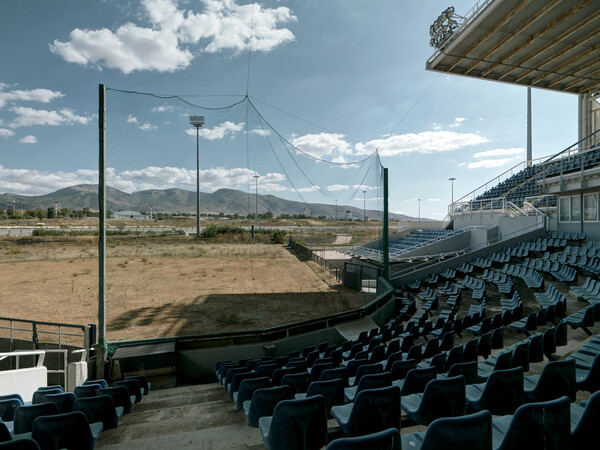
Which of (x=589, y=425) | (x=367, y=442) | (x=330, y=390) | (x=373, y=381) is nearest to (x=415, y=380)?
(x=373, y=381)

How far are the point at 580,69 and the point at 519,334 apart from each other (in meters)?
24.0

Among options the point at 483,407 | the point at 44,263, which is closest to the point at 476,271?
the point at 483,407

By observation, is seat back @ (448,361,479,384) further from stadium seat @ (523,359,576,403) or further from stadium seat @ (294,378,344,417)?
stadium seat @ (294,378,344,417)

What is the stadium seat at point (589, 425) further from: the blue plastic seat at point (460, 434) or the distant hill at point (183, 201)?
the distant hill at point (183, 201)

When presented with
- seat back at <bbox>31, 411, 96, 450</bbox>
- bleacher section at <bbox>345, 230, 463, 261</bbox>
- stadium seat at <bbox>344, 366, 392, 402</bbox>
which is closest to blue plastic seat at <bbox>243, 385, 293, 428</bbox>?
stadium seat at <bbox>344, 366, 392, 402</bbox>

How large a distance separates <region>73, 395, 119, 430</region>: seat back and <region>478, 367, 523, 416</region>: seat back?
148 inches

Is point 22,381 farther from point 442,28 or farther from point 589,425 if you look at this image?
point 442,28

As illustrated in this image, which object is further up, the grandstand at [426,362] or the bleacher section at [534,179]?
the bleacher section at [534,179]

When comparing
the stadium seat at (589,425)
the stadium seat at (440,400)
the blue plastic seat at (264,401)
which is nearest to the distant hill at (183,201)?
the blue plastic seat at (264,401)

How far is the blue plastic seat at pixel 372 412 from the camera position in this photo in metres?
2.39

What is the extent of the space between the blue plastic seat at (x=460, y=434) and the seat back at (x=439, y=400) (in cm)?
76

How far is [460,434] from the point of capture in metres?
1.82

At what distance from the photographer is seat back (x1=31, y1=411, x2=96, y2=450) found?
2346 millimetres

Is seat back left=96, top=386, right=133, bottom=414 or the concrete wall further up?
seat back left=96, top=386, right=133, bottom=414
